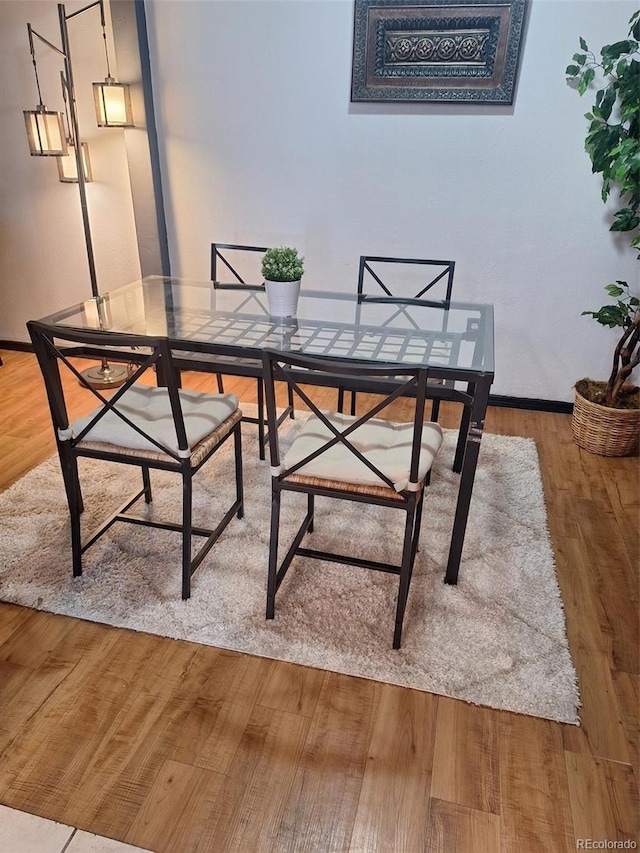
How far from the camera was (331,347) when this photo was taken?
1.91m

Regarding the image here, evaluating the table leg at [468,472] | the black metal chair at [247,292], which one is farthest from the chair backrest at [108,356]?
the table leg at [468,472]

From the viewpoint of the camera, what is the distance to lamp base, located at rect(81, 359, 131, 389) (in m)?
3.39

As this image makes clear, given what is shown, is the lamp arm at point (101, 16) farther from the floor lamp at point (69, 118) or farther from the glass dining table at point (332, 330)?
the glass dining table at point (332, 330)

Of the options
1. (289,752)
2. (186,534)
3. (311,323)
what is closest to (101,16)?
(311,323)

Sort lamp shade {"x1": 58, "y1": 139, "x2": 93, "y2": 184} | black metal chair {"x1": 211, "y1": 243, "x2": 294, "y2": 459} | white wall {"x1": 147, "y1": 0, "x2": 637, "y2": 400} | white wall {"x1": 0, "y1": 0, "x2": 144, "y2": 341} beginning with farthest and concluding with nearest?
lamp shade {"x1": 58, "y1": 139, "x2": 93, "y2": 184} < white wall {"x1": 0, "y1": 0, "x2": 144, "y2": 341} < white wall {"x1": 147, "y1": 0, "x2": 637, "y2": 400} < black metal chair {"x1": 211, "y1": 243, "x2": 294, "y2": 459}

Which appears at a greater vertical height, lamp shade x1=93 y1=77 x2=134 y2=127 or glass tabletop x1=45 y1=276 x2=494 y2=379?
lamp shade x1=93 y1=77 x2=134 y2=127

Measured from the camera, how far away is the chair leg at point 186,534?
178 centimetres

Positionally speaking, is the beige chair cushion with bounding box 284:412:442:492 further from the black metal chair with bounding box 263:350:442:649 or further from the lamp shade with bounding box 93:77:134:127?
the lamp shade with bounding box 93:77:134:127

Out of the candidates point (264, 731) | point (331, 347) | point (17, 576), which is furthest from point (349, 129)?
point (264, 731)

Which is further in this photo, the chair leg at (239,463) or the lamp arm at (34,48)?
the lamp arm at (34,48)

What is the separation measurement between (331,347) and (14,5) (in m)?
2.95

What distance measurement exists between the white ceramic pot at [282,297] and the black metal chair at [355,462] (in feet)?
1.84

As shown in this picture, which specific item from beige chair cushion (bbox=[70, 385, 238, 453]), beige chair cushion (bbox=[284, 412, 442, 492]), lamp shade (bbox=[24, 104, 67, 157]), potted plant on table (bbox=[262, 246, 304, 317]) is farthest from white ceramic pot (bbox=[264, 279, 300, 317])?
lamp shade (bbox=[24, 104, 67, 157])

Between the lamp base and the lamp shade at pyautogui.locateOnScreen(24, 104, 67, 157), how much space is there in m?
1.17
